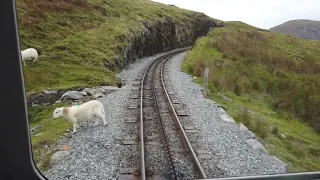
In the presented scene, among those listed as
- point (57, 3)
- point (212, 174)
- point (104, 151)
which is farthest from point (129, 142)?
point (57, 3)

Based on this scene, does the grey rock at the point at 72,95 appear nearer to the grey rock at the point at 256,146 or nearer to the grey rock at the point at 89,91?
the grey rock at the point at 89,91

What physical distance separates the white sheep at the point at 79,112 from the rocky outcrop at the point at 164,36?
9.72m

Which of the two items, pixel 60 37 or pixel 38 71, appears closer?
pixel 38 71

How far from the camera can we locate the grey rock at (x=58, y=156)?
14.4 ft

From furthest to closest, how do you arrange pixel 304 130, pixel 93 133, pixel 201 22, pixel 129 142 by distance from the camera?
pixel 201 22 → pixel 304 130 → pixel 93 133 → pixel 129 142

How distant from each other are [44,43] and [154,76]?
6667 millimetres

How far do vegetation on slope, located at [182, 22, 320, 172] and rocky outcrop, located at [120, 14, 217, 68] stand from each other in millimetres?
6395

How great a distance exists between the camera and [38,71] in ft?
17.3

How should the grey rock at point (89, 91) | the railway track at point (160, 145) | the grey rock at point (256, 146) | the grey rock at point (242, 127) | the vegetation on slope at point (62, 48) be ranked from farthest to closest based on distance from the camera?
→ the grey rock at point (89, 91)
the grey rock at point (242, 127)
the grey rock at point (256, 146)
the railway track at point (160, 145)
the vegetation on slope at point (62, 48)

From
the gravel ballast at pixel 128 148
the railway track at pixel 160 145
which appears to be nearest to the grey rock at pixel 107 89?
the gravel ballast at pixel 128 148

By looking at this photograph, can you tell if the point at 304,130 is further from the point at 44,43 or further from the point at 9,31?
the point at 9,31

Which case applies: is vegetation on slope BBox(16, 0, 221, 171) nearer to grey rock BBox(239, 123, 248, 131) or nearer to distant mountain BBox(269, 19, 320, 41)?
distant mountain BBox(269, 19, 320, 41)

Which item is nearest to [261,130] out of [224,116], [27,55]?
[224,116]

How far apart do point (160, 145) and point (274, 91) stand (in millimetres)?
6901
